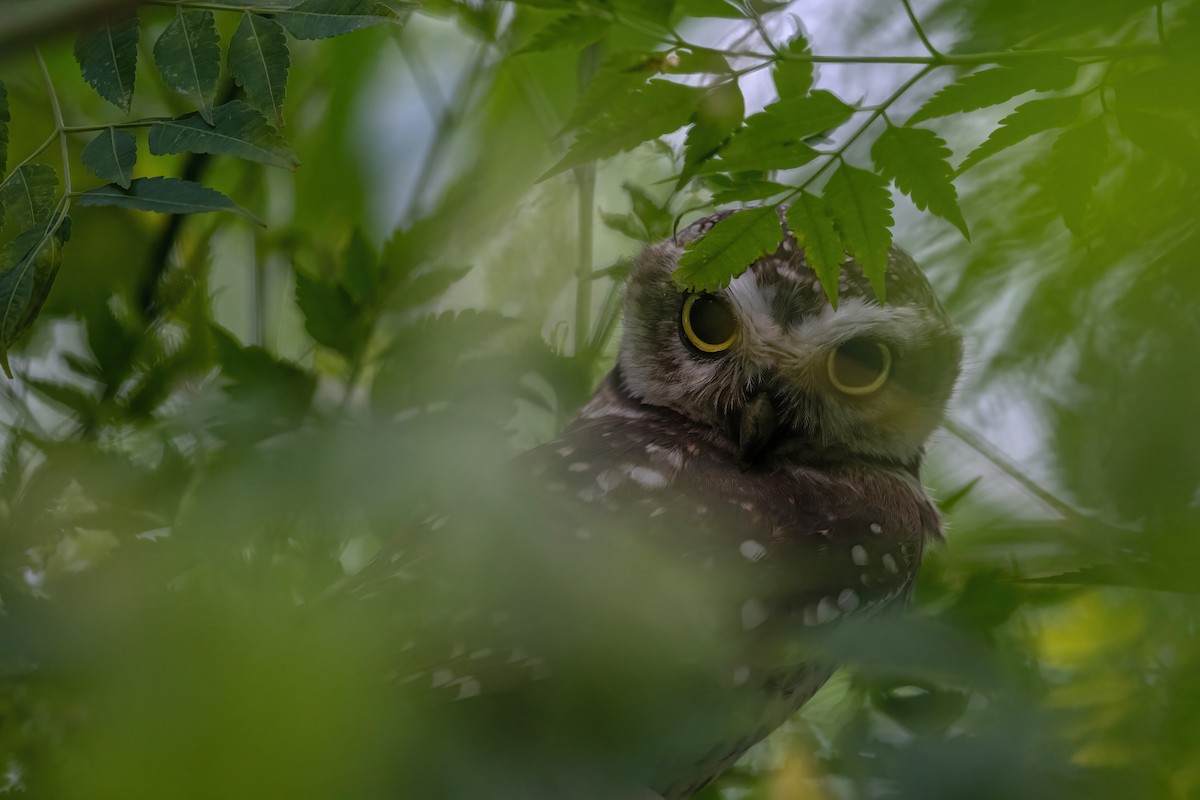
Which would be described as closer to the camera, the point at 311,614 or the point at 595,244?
the point at 311,614

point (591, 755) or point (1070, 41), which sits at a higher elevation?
point (1070, 41)

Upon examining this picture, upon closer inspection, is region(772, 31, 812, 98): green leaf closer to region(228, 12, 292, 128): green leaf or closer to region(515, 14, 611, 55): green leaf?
region(515, 14, 611, 55): green leaf

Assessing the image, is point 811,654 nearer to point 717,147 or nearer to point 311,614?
point 311,614

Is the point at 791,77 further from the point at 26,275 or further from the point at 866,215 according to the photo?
the point at 26,275

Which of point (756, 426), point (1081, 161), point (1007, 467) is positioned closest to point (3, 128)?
point (1081, 161)

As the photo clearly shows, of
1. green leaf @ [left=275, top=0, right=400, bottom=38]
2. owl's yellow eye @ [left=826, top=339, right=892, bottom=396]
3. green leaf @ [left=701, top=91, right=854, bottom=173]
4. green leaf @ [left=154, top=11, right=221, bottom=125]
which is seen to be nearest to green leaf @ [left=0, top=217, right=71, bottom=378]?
green leaf @ [left=154, top=11, right=221, bottom=125]

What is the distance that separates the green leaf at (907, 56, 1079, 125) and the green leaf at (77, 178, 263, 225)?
589 millimetres

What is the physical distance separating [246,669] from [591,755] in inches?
13.9

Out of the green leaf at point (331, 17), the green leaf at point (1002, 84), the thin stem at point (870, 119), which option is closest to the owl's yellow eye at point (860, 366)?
the thin stem at point (870, 119)

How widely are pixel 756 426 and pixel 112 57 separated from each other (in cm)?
110

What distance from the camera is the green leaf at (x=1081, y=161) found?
808 millimetres

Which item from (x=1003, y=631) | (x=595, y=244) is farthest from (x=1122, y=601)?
(x=595, y=244)

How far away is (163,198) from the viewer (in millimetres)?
→ 893

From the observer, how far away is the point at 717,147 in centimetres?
108
